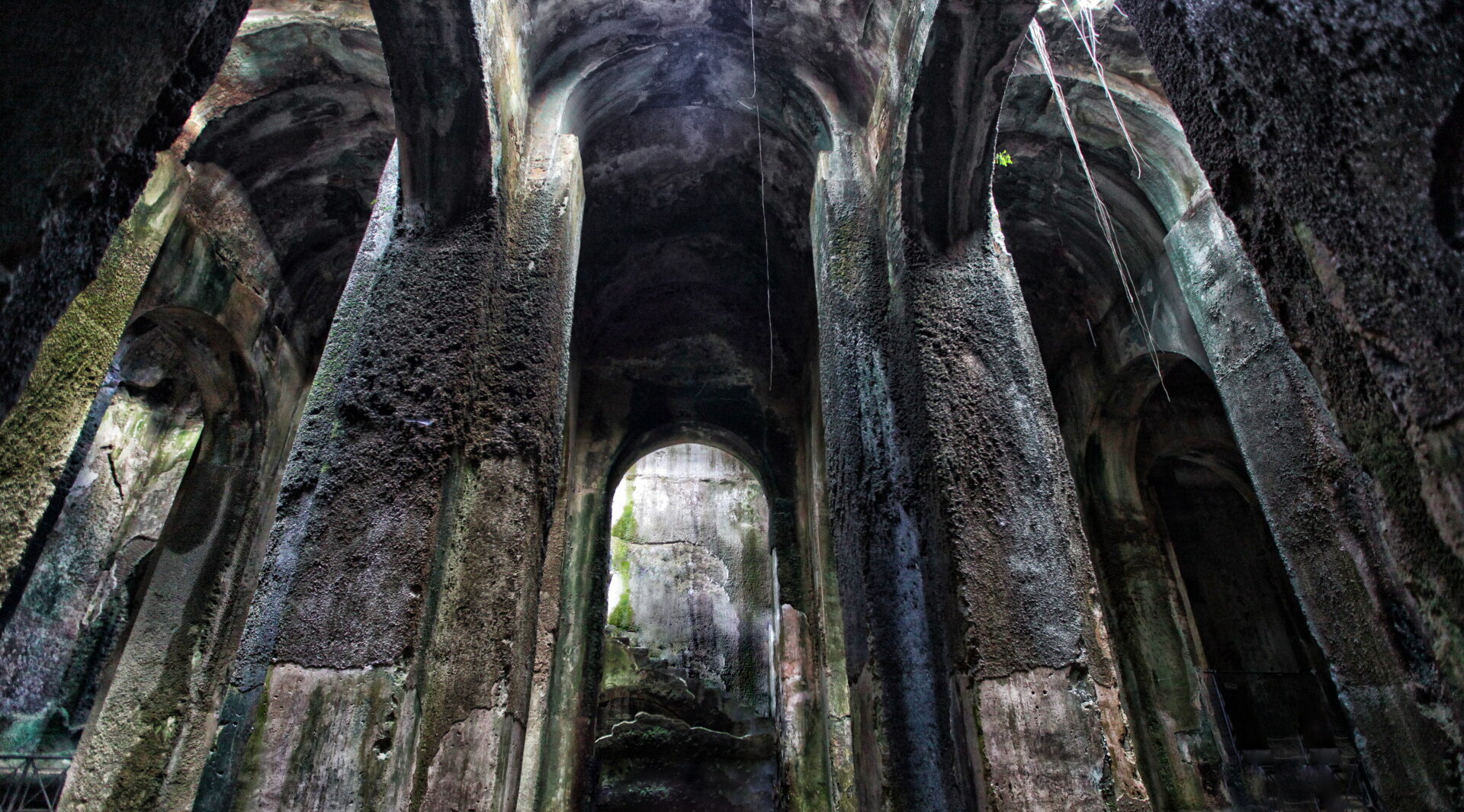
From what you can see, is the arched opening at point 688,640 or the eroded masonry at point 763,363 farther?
the arched opening at point 688,640

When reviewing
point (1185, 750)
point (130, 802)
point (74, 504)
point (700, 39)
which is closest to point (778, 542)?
point (1185, 750)

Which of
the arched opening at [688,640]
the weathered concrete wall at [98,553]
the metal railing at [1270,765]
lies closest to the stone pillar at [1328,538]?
the metal railing at [1270,765]

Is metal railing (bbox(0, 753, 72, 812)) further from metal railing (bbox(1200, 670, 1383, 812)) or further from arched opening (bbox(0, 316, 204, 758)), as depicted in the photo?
metal railing (bbox(1200, 670, 1383, 812))

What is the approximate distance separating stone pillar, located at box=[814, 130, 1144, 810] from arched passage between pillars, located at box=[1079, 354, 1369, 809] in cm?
380

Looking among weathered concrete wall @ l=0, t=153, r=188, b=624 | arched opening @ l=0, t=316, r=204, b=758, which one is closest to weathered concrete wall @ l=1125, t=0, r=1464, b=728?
weathered concrete wall @ l=0, t=153, r=188, b=624

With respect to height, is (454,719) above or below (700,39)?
below

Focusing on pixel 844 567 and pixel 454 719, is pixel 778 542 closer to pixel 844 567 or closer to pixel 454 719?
pixel 844 567

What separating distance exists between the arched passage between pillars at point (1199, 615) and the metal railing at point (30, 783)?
970cm

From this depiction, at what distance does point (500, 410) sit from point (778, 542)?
164 inches

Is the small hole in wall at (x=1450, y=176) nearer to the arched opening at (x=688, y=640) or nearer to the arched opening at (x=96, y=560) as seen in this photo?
the arched opening at (x=688, y=640)

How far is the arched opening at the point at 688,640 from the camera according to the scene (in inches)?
348

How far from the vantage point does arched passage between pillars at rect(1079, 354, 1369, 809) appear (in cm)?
569

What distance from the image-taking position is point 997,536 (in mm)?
2430

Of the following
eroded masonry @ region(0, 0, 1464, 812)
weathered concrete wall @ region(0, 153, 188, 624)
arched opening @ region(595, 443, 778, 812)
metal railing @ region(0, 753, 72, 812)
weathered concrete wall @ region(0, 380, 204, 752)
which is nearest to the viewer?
eroded masonry @ region(0, 0, 1464, 812)
